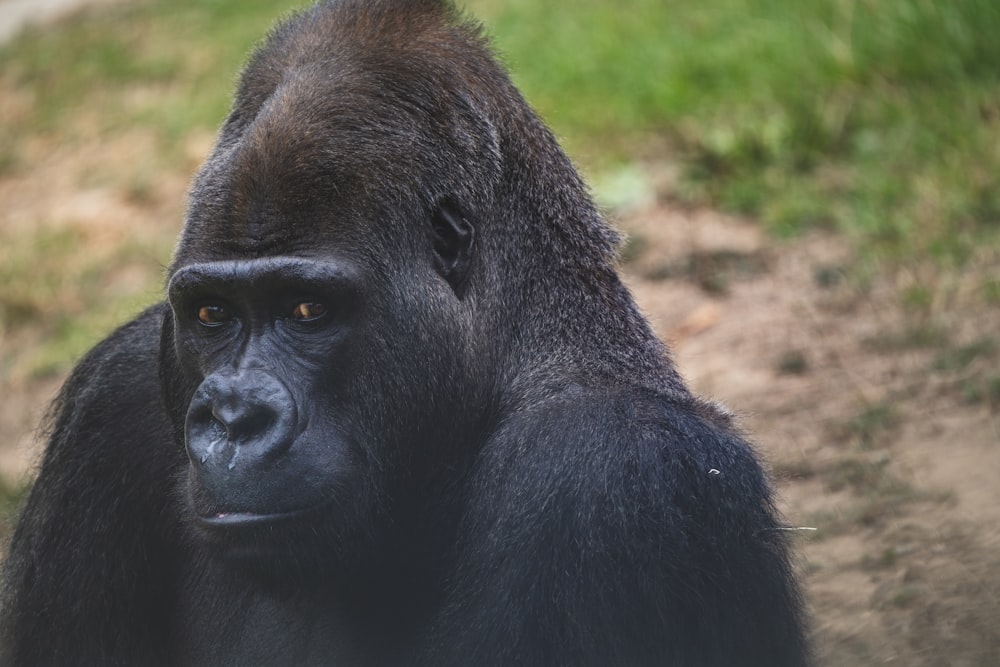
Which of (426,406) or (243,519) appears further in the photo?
(426,406)

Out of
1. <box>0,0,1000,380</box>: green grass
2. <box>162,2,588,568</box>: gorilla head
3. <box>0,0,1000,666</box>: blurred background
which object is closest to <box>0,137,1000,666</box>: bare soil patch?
<box>0,0,1000,666</box>: blurred background

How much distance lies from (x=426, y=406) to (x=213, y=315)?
0.61 m

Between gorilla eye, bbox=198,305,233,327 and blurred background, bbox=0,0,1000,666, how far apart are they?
141 cm

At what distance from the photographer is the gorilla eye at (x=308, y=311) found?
3.54m

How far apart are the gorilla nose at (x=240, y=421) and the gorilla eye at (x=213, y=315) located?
246mm

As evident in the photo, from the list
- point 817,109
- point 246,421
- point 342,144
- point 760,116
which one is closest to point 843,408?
point 817,109

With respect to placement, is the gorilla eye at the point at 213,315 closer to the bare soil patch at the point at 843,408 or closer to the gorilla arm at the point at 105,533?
the gorilla arm at the point at 105,533

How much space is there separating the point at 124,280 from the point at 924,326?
533cm

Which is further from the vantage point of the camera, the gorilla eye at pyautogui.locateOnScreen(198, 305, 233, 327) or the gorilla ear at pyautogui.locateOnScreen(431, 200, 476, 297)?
the gorilla ear at pyautogui.locateOnScreen(431, 200, 476, 297)

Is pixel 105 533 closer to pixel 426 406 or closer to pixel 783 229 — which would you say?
pixel 426 406

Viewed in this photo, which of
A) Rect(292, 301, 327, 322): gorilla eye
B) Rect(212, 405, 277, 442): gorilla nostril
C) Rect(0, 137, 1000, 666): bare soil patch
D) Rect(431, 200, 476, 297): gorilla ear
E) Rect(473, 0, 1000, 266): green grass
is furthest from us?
Rect(473, 0, 1000, 266): green grass

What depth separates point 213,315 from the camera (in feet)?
11.9

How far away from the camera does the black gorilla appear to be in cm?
341

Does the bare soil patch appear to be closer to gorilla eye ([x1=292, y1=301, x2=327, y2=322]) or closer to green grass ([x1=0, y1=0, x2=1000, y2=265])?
green grass ([x1=0, y1=0, x2=1000, y2=265])
